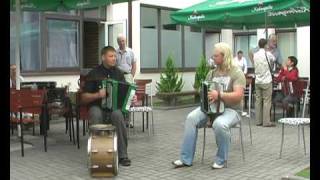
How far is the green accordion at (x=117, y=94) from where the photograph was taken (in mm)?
6622

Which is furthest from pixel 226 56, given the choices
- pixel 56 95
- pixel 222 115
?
pixel 56 95

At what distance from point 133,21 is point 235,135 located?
8816 mm

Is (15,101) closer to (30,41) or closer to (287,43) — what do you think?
(30,41)

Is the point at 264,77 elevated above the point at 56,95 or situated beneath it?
elevated above

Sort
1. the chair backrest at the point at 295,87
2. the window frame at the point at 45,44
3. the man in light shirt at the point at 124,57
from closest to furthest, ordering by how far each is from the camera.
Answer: the man in light shirt at the point at 124,57, the chair backrest at the point at 295,87, the window frame at the point at 45,44

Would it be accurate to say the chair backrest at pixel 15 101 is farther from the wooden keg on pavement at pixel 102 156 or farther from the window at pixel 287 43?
the window at pixel 287 43

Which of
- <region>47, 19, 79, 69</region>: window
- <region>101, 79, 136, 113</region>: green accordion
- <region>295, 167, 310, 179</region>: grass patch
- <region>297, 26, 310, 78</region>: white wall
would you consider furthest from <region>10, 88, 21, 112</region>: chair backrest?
<region>297, 26, 310, 78</region>: white wall

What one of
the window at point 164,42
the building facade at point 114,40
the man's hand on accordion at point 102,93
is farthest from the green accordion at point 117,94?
the window at point 164,42

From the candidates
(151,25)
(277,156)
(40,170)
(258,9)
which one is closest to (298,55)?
(151,25)

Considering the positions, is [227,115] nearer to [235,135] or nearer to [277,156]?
[277,156]

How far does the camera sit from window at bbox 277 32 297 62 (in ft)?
66.3

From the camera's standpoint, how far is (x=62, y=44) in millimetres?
14789

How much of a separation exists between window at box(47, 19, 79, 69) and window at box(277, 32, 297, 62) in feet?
29.3

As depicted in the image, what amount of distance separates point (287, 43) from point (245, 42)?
2.18 m
